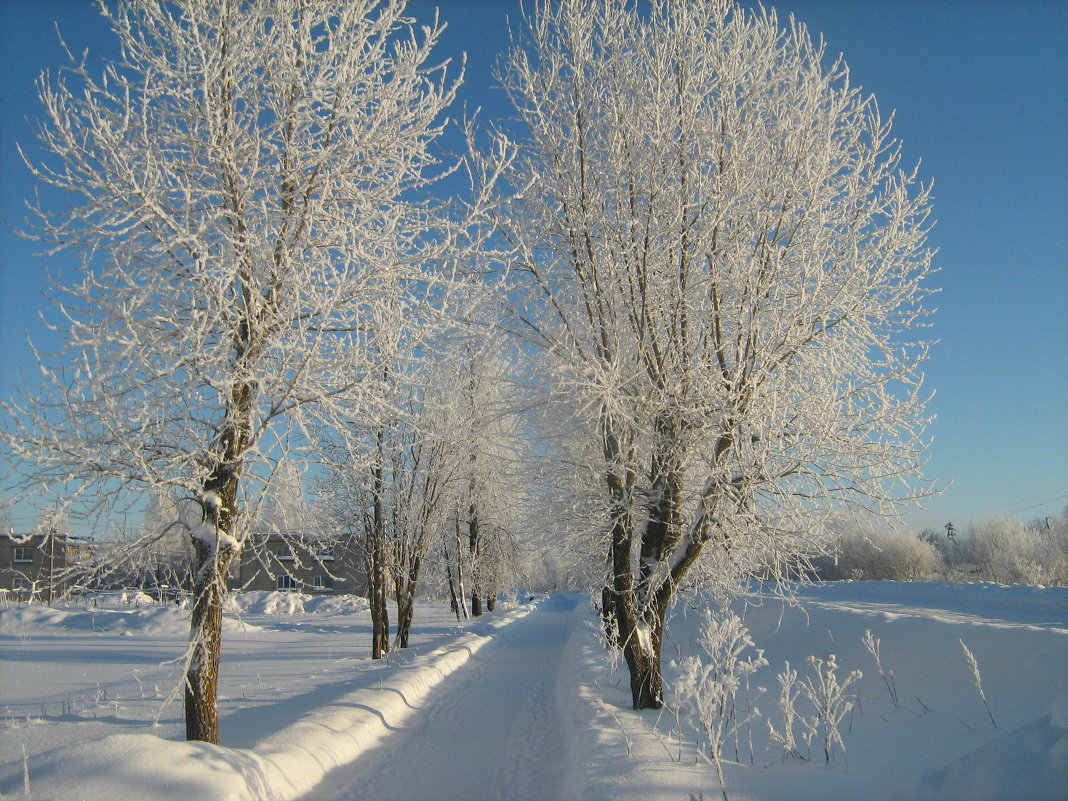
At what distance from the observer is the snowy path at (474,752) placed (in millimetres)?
5262

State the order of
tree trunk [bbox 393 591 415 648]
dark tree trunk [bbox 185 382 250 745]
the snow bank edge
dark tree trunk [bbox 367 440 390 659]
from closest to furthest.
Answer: the snow bank edge
dark tree trunk [bbox 185 382 250 745]
dark tree trunk [bbox 367 440 390 659]
tree trunk [bbox 393 591 415 648]

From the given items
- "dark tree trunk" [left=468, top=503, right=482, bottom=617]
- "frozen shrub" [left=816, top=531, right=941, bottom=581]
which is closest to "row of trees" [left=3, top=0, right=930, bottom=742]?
"dark tree trunk" [left=468, top=503, right=482, bottom=617]

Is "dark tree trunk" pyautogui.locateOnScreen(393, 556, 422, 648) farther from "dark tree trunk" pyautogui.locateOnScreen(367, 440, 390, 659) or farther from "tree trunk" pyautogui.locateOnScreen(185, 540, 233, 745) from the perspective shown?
"tree trunk" pyautogui.locateOnScreen(185, 540, 233, 745)

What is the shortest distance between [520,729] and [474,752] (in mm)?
1239

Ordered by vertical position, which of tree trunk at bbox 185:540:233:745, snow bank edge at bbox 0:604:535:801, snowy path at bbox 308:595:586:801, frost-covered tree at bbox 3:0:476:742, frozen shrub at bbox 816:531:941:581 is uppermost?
frost-covered tree at bbox 3:0:476:742

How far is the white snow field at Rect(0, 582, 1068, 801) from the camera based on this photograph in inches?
157

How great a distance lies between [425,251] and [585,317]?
3.16m

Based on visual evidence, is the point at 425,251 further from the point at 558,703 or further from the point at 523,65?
the point at 558,703

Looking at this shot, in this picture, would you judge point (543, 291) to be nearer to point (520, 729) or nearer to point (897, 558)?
point (520, 729)

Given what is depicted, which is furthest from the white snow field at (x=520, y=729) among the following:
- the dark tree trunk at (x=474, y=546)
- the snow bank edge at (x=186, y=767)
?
the dark tree trunk at (x=474, y=546)

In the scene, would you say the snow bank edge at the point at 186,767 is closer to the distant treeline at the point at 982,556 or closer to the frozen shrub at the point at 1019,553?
the distant treeline at the point at 982,556

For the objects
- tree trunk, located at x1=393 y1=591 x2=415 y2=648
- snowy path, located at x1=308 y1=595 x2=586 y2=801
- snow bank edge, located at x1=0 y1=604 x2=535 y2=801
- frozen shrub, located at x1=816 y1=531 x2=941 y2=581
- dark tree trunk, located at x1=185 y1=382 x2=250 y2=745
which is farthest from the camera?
frozen shrub, located at x1=816 y1=531 x2=941 y2=581

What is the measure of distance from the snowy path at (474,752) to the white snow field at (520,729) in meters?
0.03

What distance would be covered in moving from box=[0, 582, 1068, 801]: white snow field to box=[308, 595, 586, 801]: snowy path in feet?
0.09
